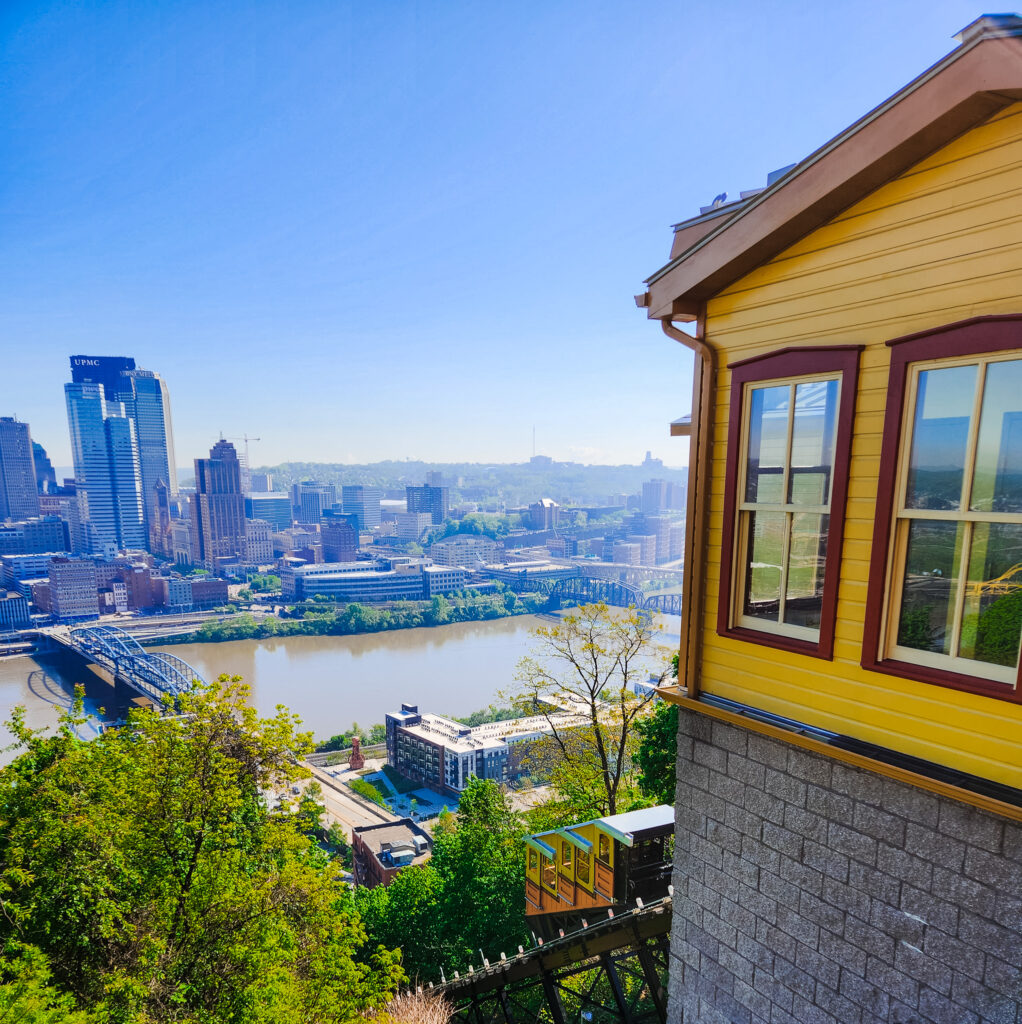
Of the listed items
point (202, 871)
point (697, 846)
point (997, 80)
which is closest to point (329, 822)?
point (202, 871)

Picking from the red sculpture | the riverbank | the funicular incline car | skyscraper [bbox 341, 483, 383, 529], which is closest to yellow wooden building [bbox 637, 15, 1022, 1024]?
the funicular incline car

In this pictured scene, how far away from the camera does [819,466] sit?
310 centimetres

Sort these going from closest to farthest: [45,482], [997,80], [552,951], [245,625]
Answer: [997,80] → [552,951] → [245,625] → [45,482]

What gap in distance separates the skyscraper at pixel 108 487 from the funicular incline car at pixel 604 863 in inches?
5015

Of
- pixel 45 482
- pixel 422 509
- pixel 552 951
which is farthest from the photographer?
pixel 422 509

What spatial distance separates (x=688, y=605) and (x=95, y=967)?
23.3 ft

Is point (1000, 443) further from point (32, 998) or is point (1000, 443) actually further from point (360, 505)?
point (360, 505)

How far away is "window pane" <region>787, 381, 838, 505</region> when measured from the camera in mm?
3057

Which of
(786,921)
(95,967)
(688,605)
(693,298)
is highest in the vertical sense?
(693,298)

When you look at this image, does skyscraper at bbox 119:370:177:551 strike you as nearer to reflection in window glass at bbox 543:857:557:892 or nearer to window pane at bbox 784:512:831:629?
reflection in window glass at bbox 543:857:557:892

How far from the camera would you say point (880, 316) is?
2842 mm

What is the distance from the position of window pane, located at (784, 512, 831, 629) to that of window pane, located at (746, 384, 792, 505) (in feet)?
0.68

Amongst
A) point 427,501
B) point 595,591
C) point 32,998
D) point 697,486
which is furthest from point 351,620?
point 427,501

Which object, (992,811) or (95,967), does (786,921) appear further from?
(95,967)
